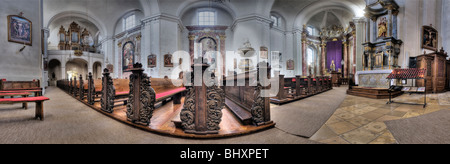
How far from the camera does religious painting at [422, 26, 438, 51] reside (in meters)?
7.31

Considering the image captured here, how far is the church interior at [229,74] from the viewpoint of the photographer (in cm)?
177

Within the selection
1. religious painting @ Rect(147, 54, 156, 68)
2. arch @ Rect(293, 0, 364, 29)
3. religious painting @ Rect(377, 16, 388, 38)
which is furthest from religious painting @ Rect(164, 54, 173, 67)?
religious painting @ Rect(377, 16, 388, 38)

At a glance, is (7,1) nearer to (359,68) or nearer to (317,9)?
(359,68)

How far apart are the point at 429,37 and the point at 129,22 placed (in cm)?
1948

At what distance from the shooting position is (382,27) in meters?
7.58

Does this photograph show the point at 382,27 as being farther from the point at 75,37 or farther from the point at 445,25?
the point at 75,37

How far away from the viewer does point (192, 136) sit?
1.63 m

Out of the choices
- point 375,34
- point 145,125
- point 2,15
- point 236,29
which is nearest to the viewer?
point 145,125

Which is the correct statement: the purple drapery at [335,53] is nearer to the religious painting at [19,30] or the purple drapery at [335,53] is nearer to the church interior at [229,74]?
the church interior at [229,74]

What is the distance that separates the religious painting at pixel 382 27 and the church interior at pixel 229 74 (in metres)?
0.05

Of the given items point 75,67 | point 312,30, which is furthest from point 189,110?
point 75,67
